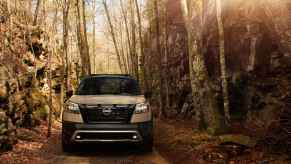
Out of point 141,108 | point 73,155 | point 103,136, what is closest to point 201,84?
point 141,108

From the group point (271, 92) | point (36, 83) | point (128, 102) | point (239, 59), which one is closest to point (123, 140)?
point (128, 102)

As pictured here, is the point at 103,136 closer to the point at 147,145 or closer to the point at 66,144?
the point at 66,144

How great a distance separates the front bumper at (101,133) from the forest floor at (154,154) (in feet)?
1.42

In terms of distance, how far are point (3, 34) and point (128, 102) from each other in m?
4.80

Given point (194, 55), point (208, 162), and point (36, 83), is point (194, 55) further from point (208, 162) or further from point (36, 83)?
point (36, 83)

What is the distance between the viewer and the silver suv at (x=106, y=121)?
6.93 m

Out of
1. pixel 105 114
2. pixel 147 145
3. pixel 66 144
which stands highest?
pixel 105 114

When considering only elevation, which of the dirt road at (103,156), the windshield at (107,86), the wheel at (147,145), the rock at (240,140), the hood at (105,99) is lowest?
the dirt road at (103,156)

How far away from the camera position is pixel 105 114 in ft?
23.5

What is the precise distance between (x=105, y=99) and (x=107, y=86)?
1.61 metres

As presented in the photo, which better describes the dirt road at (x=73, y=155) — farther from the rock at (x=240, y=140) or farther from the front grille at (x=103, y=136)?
the rock at (x=240, y=140)

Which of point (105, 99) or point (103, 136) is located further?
point (105, 99)

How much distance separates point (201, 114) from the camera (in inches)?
342

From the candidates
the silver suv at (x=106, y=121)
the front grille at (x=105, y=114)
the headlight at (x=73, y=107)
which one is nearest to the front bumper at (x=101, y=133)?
the silver suv at (x=106, y=121)
